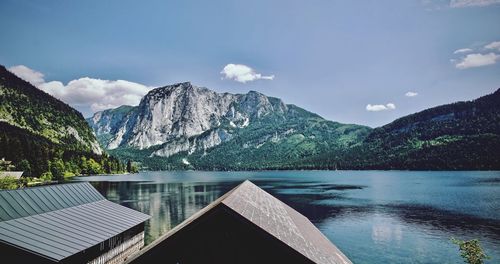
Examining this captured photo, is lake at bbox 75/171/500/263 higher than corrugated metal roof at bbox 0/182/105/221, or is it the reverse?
corrugated metal roof at bbox 0/182/105/221

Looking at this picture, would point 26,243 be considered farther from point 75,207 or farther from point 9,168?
point 9,168

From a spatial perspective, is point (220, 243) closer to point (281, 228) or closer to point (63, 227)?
point (281, 228)

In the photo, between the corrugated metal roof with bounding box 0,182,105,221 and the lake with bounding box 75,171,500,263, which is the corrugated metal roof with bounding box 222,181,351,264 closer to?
the corrugated metal roof with bounding box 0,182,105,221

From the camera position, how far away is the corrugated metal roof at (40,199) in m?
27.0

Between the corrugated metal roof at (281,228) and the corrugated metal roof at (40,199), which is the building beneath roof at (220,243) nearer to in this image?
the corrugated metal roof at (281,228)

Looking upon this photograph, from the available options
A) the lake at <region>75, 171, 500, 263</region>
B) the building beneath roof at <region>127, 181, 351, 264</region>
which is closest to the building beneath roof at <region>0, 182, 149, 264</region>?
the building beneath roof at <region>127, 181, 351, 264</region>

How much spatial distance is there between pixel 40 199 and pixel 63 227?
12.8 ft

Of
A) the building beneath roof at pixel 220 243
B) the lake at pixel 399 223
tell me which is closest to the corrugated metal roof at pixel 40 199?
the building beneath roof at pixel 220 243

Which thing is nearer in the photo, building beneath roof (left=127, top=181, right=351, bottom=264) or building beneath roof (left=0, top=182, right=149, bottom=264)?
building beneath roof (left=127, top=181, right=351, bottom=264)

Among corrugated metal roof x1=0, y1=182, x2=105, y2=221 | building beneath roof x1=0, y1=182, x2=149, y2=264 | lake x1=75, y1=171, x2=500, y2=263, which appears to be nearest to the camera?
building beneath roof x1=0, y1=182, x2=149, y2=264

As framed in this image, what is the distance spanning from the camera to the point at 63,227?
2891 cm

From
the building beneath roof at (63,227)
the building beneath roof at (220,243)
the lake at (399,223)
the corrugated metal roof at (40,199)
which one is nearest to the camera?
the building beneath roof at (220,243)

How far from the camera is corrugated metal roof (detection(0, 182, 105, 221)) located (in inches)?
1062

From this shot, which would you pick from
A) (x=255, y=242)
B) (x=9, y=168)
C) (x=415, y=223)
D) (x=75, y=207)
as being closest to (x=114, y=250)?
(x=75, y=207)
